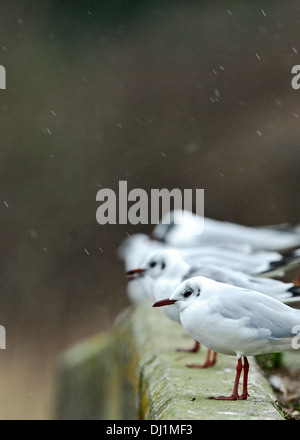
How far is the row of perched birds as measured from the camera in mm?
3082

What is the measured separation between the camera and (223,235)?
6.21m

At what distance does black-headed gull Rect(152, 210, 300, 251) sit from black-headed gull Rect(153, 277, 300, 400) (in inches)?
112

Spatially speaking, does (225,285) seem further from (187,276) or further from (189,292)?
(187,276)

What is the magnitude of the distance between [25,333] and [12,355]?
1.98ft

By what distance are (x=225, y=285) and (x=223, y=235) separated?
295cm

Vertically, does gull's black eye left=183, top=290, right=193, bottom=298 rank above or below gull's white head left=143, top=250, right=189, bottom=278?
below

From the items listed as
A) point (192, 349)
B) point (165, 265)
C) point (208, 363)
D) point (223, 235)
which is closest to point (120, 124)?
point (223, 235)

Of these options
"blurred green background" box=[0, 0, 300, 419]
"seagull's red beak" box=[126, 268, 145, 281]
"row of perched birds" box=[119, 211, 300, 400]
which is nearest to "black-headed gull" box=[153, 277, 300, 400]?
"row of perched birds" box=[119, 211, 300, 400]

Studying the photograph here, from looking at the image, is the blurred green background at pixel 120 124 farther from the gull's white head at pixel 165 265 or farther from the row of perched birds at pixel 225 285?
the gull's white head at pixel 165 265

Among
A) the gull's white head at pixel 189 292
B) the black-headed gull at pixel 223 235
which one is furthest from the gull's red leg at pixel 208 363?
the black-headed gull at pixel 223 235

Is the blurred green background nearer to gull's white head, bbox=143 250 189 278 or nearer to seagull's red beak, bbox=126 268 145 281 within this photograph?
seagull's red beak, bbox=126 268 145 281

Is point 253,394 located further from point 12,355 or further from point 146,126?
point 146,126

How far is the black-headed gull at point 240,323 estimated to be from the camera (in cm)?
305

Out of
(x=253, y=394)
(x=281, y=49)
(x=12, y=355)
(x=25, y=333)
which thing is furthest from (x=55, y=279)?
(x=253, y=394)
